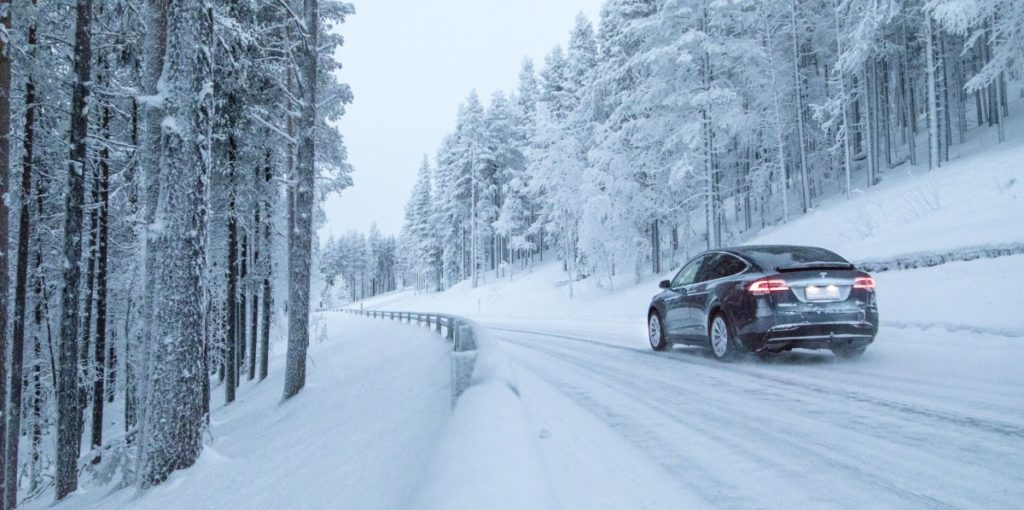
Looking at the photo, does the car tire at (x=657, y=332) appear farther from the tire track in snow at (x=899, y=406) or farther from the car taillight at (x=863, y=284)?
the car taillight at (x=863, y=284)

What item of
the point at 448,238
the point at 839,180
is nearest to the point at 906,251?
the point at 839,180

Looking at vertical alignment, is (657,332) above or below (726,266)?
below

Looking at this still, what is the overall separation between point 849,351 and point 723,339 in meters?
1.68

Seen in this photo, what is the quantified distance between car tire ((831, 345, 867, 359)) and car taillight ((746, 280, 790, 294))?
4.10 ft

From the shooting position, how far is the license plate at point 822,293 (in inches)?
262

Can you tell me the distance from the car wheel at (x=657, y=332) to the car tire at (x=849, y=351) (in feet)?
8.75

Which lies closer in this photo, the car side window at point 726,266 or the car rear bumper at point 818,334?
the car rear bumper at point 818,334

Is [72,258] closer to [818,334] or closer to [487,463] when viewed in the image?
[487,463]

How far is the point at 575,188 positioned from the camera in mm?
28391

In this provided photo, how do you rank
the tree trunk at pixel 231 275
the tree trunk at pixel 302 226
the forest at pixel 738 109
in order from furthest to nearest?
the forest at pixel 738 109
the tree trunk at pixel 231 275
the tree trunk at pixel 302 226

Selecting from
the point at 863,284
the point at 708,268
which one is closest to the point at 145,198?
the point at 708,268

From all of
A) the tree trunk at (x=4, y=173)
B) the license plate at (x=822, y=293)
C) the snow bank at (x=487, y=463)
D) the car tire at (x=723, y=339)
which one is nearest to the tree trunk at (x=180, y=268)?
the tree trunk at (x=4, y=173)

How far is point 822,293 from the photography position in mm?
6688

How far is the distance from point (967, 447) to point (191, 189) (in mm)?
7997
